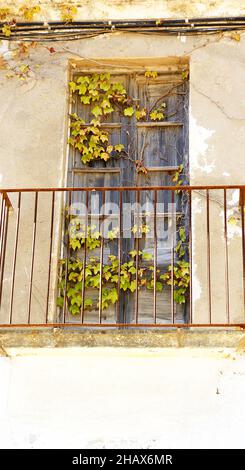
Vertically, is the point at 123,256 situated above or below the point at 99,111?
below

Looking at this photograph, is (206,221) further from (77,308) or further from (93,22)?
(93,22)

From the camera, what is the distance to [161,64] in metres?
8.67

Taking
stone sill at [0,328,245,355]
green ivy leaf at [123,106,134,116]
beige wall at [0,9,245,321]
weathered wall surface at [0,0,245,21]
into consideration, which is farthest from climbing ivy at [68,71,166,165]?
stone sill at [0,328,245,355]

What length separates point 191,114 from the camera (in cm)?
827

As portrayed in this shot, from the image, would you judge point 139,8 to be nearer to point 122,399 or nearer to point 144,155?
point 144,155

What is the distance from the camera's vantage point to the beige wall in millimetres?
8023

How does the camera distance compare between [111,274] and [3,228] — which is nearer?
[3,228]

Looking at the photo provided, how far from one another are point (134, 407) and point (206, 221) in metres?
1.87

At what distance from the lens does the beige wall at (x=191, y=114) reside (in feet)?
26.3

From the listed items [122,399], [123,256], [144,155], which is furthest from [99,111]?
[122,399]

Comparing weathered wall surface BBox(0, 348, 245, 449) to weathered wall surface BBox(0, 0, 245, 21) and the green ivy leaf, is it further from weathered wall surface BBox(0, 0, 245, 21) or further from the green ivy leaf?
weathered wall surface BBox(0, 0, 245, 21)

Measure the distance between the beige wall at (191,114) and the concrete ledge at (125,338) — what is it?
101 centimetres

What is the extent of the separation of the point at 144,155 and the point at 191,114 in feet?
1.98

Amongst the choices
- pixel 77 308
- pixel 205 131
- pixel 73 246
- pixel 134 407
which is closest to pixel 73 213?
pixel 73 246
